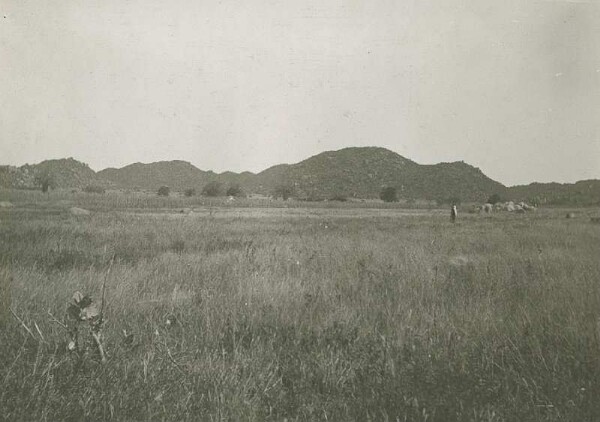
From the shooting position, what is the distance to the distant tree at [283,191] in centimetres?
8994

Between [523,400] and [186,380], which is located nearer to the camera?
[523,400]

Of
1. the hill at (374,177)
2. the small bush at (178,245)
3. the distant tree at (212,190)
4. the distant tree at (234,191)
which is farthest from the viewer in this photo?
the distant tree at (212,190)

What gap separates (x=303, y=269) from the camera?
741 centimetres

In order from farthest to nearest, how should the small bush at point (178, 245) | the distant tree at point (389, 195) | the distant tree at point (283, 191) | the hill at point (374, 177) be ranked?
the hill at point (374, 177), the distant tree at point (283, 191), the distant tree at point (389, 195), the small bush at point (178, 245)

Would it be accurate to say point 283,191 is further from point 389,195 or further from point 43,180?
point 43,180

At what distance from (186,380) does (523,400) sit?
2.44 meters

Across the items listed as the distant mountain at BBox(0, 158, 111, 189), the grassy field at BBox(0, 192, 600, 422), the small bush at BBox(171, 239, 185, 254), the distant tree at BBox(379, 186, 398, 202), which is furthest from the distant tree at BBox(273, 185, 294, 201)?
the grassy field at BBox(0, 192, 600, 422)

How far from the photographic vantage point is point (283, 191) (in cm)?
9162

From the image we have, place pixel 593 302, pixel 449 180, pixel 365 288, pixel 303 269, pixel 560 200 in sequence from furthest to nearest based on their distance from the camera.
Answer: pixel 449 180 → pixel 560 200 → pixel 303 269 → pixel 365 288 → pixel 593 302

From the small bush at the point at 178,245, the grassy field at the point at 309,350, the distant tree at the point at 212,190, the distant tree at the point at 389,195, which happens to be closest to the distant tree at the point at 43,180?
the distant tree at the point at 212,190

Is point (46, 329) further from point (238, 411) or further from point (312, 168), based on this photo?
point (312, 168)

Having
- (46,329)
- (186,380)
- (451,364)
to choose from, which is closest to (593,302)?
(451,364)

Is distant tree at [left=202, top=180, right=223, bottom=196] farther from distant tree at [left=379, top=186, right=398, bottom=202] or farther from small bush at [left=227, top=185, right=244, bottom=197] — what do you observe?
distant tree at [left=379, top=186, right=398, bottom=202]

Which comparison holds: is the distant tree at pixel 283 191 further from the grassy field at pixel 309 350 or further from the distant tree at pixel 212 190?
the grassy field at pixel 309 350
